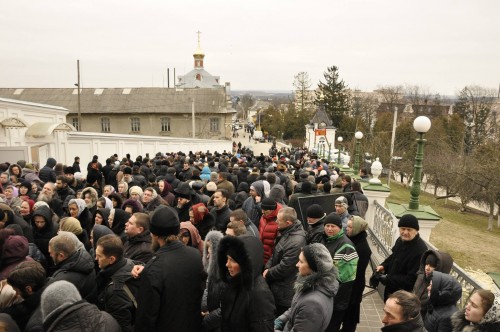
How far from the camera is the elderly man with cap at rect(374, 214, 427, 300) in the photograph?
4566 mm

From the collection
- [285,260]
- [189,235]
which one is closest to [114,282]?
[189,235]

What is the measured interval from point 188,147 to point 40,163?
15847 mm

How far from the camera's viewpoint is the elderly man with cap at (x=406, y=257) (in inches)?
180

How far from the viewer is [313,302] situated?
3182mm

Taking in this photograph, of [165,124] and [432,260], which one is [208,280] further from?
[165,124]

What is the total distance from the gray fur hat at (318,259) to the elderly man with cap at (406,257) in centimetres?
177

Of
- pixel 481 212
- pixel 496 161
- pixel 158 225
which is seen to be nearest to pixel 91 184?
pixel 158 225

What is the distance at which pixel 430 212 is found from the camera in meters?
6.98

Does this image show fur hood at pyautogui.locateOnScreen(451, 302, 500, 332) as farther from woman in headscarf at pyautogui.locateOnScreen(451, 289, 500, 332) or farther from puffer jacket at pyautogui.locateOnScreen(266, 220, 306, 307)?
puffer jacket at pyautogui.locateOnScreen(266, 220, 306, 307)

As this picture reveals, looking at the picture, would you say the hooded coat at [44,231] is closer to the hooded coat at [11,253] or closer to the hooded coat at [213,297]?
the hooded coat at [11,253]

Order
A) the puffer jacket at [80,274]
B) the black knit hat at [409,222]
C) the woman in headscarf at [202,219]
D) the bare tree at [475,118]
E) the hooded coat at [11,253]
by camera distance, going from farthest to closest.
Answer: the bare tree at [475,118] < the woman in headscarf at [202,219] < the black knit hat at [409,222] < the hooded coat at [11,253] < the puffer jacket at [80,274]

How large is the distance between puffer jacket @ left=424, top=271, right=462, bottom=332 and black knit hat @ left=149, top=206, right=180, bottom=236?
263 centimetres

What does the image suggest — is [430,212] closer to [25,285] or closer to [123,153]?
[25,285]

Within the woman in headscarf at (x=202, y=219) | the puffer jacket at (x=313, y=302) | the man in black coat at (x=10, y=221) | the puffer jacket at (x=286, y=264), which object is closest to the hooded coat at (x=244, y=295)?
the puffer jacket at (x=313, y=302)
